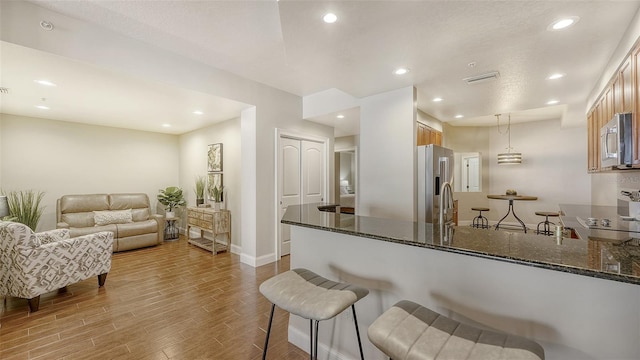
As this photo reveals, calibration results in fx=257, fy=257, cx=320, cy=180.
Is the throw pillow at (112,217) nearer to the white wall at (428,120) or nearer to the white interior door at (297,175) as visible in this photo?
the white interior door at (297,175)

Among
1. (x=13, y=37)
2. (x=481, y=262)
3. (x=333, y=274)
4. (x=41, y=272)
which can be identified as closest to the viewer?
(x=481, y=262)

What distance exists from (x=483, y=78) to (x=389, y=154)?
135 cm

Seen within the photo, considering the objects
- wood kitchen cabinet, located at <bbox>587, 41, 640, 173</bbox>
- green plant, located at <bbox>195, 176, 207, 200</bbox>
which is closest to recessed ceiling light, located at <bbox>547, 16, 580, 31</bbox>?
wood kitchen cabinet, located at <bbox>587, 41, 640, 173</bbox>

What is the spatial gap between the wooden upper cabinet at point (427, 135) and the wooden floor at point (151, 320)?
3134mm

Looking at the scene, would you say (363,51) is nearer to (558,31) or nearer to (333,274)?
(558,31)

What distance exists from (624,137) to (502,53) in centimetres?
111

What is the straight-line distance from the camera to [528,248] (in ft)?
3.74

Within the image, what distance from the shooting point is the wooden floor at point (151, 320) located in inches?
79.7

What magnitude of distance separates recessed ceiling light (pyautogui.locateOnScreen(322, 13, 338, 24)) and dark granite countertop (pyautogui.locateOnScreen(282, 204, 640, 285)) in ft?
4.71

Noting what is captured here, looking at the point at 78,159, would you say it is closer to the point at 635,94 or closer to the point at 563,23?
the point at 563,23

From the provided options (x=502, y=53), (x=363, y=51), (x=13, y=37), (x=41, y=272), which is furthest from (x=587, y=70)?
(x=41, y=272)

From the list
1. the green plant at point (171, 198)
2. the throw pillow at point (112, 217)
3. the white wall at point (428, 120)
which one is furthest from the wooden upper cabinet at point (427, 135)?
the throw pillow at point (112, 217)

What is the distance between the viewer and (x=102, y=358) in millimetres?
1945

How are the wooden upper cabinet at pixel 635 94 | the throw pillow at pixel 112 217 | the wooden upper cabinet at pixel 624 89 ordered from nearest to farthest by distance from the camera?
the wooden upper cabinet at pixel 635 94, the wooden upper cabinet at pixel 624 89, the throw pillow at pixel 112 217
